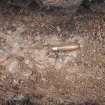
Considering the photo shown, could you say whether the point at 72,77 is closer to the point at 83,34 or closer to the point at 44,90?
the point at 44,90

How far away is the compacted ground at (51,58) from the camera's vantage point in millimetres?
2996

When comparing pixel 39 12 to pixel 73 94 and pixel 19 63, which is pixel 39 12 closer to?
pixel 19 63

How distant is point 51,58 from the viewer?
3.20 meters

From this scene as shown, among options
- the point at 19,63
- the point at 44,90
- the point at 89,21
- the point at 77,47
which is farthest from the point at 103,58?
the point at 19,63

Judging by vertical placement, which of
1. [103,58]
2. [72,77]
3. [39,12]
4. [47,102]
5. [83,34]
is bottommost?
[47,102]

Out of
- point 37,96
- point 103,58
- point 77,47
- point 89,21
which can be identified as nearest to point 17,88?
point 37,96

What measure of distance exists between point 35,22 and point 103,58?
1026 millimetres

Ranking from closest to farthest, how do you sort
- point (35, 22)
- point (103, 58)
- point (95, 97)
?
point (95, 97) → point (103, 58) → point (35, 22)

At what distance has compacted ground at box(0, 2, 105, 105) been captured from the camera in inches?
118

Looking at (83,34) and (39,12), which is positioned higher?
(39,12)

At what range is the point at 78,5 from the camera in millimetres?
3377

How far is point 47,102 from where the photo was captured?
297 centimetres

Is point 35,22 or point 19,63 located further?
point 35,22

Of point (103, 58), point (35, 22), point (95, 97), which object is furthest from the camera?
point (35, 22)
